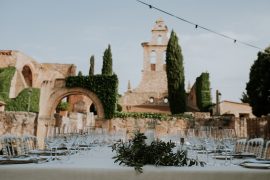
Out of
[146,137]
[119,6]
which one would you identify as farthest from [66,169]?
[119,6]

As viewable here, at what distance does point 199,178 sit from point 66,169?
1.29 metres

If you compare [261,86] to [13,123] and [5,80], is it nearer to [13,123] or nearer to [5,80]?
[13,123]

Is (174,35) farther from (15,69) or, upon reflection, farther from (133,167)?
(133,167)

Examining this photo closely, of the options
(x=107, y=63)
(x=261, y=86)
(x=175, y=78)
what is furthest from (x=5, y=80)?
(x=261, y=86)

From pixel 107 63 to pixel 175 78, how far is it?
790 centimetres

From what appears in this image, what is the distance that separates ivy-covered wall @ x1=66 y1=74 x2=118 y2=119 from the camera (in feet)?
63.1

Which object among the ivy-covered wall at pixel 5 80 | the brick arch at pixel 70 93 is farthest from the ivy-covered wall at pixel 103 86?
the ivy-covered wall at pixel 5 80

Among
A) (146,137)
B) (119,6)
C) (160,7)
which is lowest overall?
(146,137)

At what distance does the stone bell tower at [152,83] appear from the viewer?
115ft

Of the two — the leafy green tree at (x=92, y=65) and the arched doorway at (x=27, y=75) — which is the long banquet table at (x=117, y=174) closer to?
the arched doorway at (x=27, y=75)

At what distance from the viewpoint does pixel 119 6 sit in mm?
5691

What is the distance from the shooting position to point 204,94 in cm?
3145

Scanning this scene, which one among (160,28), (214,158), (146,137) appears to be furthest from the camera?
(160,28)

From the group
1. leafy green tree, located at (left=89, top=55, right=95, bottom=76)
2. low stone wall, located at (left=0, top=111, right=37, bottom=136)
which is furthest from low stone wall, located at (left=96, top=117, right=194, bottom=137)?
leafy green tree, located at (left=89, top=55, right=95, bottom=76)
